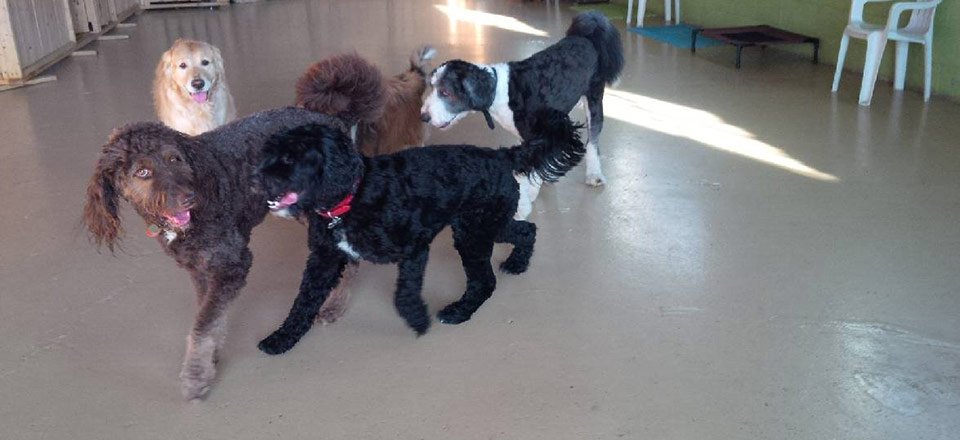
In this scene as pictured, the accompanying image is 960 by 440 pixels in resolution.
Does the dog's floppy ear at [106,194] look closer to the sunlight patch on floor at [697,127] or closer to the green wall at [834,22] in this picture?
the sunlight patch on floor at [697,127]

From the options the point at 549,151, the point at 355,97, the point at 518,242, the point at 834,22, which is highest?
the point at 355,97

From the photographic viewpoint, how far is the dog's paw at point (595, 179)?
3979 millimetres

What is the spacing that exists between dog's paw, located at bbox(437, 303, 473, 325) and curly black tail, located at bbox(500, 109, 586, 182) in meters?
0.53

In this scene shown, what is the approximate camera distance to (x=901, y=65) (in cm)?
558

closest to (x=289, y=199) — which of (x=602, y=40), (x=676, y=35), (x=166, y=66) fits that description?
(x=166, y=66)

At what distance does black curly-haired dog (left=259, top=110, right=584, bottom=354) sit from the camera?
225 cm

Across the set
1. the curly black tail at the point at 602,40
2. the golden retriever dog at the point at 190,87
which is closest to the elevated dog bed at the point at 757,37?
the curly black tail at the point at 602,40

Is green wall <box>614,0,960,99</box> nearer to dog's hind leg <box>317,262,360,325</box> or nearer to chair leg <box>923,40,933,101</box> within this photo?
chair leg <box>923,40,933,101</box>

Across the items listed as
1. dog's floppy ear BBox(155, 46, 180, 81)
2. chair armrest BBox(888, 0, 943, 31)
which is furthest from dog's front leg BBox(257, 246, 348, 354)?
chair armrest BBox(888, 0, 943, 31)

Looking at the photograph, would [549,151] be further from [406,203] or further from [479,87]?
[479,87]

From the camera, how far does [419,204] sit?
250 centimetres

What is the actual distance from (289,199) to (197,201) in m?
0.26

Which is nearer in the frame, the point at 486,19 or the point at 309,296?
the point at 309,296

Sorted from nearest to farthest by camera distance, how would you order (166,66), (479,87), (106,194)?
(106,194) → (479,87) → (166,66)
